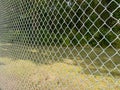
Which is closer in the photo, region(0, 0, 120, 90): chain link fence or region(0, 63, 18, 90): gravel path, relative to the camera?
region(0, 0, 120, 90): chain link fence

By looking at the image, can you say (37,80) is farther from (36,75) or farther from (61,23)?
(61,23)

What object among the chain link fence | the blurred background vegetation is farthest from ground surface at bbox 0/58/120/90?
the blurred background vegetation

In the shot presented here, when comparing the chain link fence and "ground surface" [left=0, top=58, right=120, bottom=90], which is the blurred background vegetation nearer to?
the chain link fence

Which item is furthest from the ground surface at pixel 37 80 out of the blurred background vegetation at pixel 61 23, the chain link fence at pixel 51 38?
Result: the blurred background vegetation at pixel 61 23

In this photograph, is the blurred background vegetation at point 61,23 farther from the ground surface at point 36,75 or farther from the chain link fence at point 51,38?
the ground surface at point 36,75

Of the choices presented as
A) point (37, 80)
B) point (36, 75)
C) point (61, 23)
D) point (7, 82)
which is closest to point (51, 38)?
point (61, 23)

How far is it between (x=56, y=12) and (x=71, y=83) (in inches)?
66.0

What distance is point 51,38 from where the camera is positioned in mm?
2846

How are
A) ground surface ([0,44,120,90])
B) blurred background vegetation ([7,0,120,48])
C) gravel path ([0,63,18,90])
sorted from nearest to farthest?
blurred background vegetation ([7,0,120,48]) → ground surface ([0,44,120,90]) → gravel path ([0,63,18,90])

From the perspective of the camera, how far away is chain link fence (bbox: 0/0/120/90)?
89.5 inches

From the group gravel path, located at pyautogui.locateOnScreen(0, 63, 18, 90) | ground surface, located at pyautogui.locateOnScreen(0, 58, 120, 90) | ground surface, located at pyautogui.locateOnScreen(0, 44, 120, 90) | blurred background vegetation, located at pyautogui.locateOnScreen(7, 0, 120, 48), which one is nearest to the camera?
blurred background vegetation, located at pyautogui.locateOnScreen(7, 0, 120, 48)

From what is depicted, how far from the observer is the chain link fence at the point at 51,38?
89.5 inches

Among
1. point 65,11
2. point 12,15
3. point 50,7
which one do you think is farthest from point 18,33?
point 65,11

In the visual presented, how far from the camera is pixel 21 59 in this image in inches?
150
